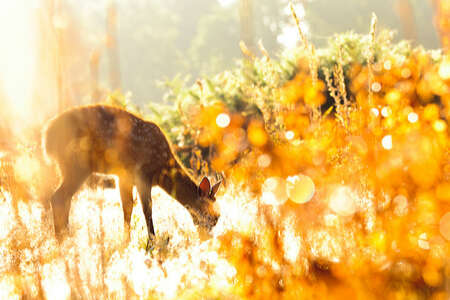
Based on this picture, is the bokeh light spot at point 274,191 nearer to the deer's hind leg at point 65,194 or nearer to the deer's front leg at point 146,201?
the deer's front leg at point 146,201

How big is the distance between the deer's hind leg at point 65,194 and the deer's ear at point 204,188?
1.19m

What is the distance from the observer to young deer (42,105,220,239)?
4.30 meters

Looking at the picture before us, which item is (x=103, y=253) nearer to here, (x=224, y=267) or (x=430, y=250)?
(x=224, y=267)

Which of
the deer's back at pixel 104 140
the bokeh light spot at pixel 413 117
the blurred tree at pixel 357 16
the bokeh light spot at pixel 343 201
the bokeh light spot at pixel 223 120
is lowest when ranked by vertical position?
the bokeh light spot at pixel 343 201

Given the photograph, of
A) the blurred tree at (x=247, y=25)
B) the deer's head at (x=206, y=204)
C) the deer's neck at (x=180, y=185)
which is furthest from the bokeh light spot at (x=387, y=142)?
the deer's neck at (x=180, y=185)

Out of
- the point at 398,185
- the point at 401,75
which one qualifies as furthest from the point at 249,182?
the point at 401,75

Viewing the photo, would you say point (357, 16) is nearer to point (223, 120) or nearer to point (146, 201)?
point (223, 120)

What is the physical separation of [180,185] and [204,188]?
0.43 metres

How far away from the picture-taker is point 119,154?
4492 millimetres

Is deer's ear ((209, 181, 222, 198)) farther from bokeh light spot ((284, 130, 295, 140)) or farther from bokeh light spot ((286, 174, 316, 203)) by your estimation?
bokeh light spot ((286, 174, 316, 203))

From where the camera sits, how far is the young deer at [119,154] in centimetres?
430

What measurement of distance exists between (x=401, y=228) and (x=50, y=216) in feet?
9.58

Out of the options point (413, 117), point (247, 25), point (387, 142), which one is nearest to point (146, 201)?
point (247, 25)

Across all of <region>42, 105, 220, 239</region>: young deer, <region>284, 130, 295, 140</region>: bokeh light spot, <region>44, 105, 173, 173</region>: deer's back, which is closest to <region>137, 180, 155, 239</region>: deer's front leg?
<region>42, 105, 220, 239</region>: young deer
